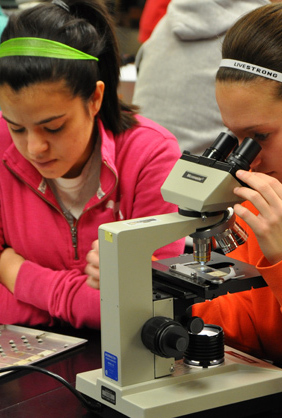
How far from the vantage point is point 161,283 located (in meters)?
1.23

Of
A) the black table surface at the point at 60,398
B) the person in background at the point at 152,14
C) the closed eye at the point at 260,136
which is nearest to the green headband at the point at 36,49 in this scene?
the closed eye at the point at 260,136

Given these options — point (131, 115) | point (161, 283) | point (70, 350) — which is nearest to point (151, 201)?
point (131, 115)

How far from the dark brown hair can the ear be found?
0.01 metres

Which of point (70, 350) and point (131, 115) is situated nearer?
point (70, 350)

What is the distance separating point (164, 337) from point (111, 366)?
0.12 metres

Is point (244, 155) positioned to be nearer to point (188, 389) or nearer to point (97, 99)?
point (188, 389)

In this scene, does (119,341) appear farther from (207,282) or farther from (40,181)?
(40,181)

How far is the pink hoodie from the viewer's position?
1725 millimetres

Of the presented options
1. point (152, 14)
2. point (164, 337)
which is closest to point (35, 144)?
point (164, 337)

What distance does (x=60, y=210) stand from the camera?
6.00 feet

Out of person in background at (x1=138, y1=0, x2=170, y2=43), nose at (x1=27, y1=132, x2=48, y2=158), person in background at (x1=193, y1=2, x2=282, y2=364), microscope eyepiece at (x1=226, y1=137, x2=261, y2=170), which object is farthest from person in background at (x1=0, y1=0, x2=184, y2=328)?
person in background at (x1=138, y1=0, x2=170, y2=43)

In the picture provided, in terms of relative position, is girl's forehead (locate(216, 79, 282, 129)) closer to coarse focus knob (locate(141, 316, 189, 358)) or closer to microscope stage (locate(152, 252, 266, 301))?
microscope stage (locate(152, 252, 266, 301))

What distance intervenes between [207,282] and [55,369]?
425 mm

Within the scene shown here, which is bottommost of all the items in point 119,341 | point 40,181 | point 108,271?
point 119,341
